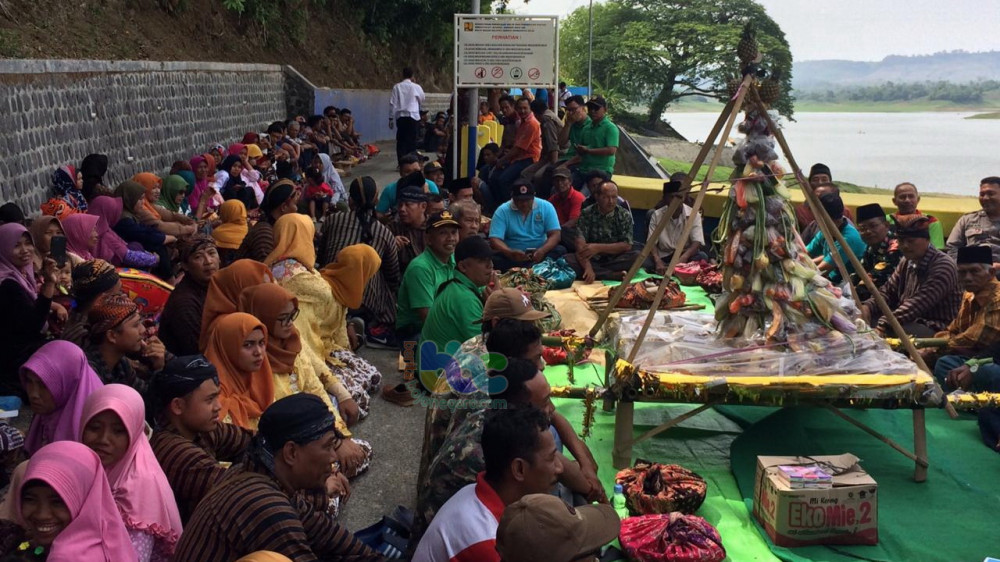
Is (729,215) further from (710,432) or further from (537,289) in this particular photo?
(537,289)

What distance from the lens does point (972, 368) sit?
5.98 metres

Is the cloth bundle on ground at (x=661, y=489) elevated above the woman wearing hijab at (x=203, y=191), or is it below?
below

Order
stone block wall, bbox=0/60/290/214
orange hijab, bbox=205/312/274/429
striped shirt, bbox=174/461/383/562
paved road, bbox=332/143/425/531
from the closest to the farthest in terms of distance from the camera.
→ striped shirt, bbox=174/461/383/562
orange hijab, bbox=205/312/274/429
paved road, bbox=332/143/425/531
stone block wall, bbox=0/60/290/214

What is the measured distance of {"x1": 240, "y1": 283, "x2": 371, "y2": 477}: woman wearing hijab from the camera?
4.92 metres

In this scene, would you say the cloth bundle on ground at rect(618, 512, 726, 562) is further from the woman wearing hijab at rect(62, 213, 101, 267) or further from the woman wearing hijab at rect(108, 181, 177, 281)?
the woman wearing hijab at rect(108, 181, 177, 281)

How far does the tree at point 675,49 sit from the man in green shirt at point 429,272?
Result: 33.9 metres

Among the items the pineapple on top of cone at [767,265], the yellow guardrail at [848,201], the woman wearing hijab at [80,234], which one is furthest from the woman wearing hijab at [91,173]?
the pineapple on top of cone at [767,265]

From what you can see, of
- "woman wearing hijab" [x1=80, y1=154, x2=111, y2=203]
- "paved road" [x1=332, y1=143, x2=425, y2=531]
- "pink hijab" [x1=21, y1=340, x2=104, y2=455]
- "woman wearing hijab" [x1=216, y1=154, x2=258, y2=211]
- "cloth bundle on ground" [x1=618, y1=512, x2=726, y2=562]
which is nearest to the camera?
"pink hijab" [x1=21, y1=340, x2=104, y2=455]

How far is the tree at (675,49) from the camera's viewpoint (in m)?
39.9

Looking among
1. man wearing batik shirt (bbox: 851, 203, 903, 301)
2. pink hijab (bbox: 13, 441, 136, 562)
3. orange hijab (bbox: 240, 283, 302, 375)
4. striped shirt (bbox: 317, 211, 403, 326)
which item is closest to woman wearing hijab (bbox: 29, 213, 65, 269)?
striped shirt (bbox: 317, 211, 403, 326)

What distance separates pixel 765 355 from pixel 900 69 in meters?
185

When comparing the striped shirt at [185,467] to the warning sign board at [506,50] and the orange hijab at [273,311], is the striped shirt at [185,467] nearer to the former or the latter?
the orange hijab at [273,311]

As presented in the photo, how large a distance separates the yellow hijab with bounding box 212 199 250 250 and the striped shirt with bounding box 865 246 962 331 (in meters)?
5.46

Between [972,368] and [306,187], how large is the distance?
7.25 m
